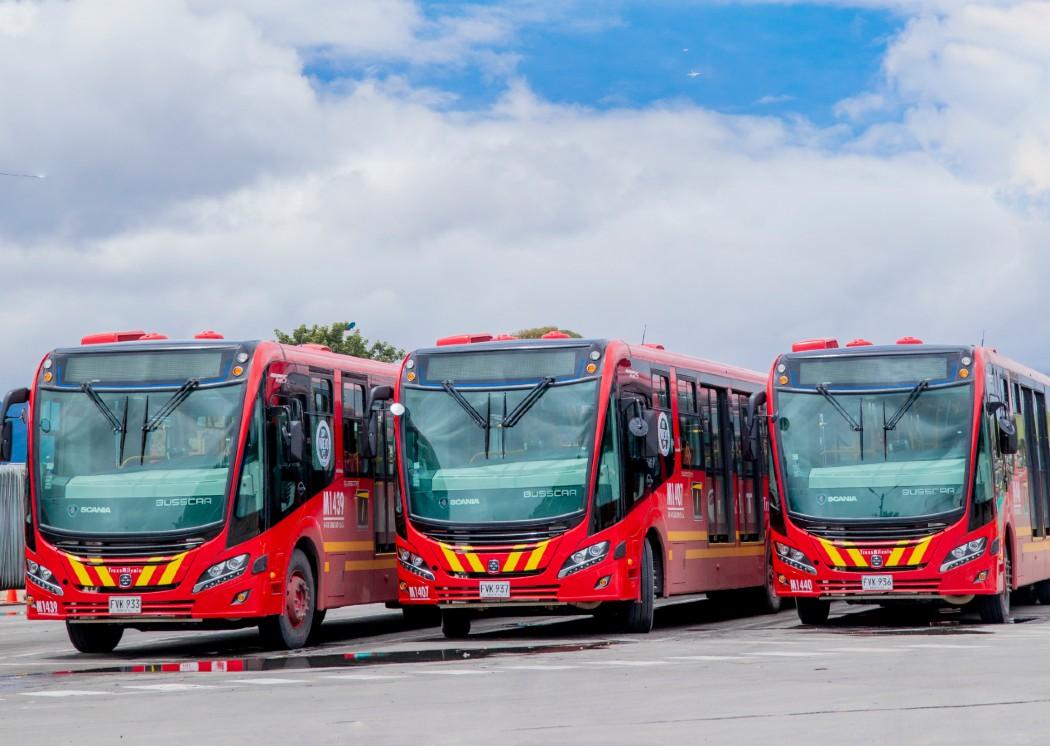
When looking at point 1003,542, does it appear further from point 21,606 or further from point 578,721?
point 21,606

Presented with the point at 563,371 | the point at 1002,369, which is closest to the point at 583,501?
the point at 563,371

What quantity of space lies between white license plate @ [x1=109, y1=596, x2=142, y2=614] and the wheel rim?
5.49 feet

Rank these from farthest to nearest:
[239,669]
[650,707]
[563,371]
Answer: [563,371] < [239,669] < [650,707]

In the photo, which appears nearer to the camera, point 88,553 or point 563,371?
point 88,553

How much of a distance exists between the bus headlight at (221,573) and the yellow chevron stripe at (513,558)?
9.36ft

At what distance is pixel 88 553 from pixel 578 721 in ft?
29.7

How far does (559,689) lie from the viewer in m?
14.5

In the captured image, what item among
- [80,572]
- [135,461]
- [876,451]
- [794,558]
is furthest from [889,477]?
[80,572]

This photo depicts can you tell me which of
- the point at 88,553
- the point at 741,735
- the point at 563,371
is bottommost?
the point at 741,735

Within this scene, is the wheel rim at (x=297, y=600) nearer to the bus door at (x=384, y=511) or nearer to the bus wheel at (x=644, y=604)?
the bus door at (x=384, y=511)

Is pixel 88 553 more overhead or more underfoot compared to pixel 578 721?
more overhead

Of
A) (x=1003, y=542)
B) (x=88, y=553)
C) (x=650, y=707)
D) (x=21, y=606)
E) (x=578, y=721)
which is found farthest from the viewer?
(x=21, y=606)

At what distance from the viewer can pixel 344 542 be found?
73.3 ft

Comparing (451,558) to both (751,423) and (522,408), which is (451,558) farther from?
(751,423)
